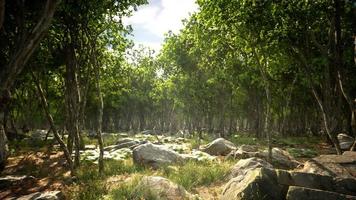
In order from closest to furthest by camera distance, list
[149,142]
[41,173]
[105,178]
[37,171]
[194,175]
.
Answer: [194,175] < [105,178] < [41,173] < [37,171] < [149,142]

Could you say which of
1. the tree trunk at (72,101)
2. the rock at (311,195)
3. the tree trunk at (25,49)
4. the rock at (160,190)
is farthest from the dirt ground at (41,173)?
the tree trunk at (25,49)

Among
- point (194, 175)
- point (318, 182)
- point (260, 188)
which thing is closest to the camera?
point (260, 188)

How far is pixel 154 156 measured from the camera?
17.0 meters

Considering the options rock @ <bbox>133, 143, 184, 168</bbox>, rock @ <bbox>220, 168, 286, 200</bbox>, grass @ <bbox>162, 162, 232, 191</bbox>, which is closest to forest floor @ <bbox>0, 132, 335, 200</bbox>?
grass @ <bbox>162, 162, 232, 191</bbox>

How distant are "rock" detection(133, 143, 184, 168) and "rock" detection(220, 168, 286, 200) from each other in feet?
24.0

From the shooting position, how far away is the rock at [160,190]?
33.6ft

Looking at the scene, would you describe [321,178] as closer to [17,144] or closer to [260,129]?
[17,144]

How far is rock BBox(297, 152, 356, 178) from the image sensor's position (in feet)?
34.9

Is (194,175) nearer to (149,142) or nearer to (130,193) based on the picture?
(130,193)

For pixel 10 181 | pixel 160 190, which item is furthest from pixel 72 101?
pixel 160 190

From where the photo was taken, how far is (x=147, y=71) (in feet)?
188

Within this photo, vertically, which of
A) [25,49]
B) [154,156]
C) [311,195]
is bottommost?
[311,195]

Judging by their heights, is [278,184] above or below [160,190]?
Result: above

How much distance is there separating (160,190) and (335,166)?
6090 millimetres
